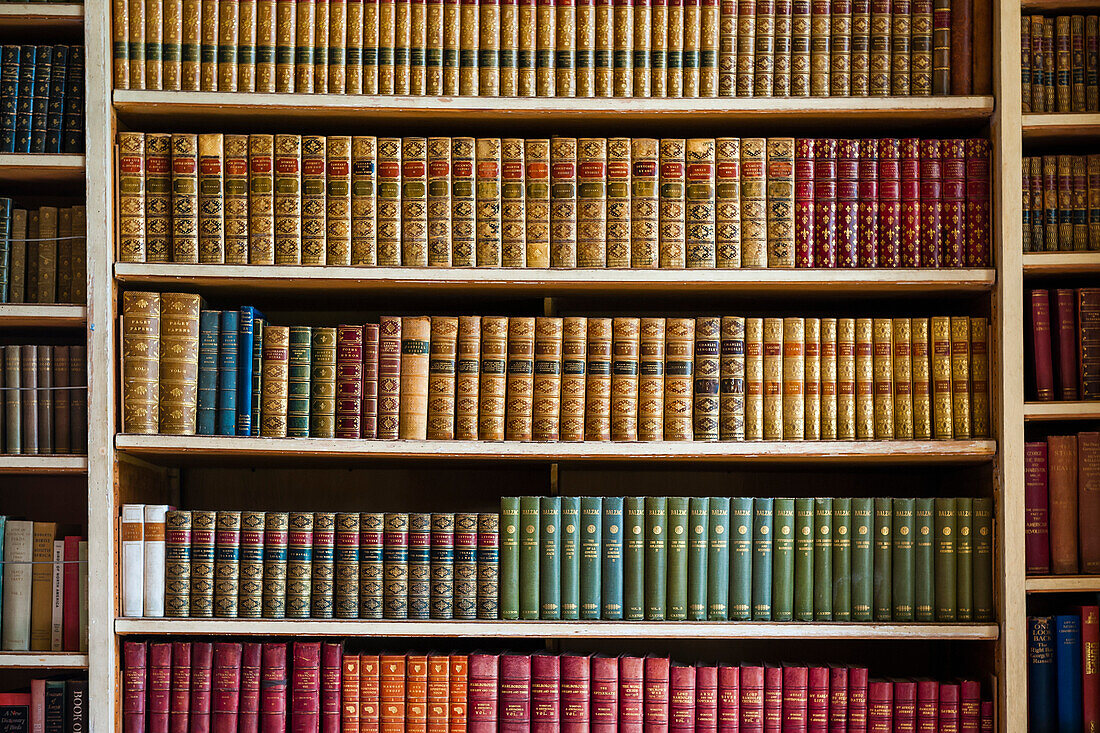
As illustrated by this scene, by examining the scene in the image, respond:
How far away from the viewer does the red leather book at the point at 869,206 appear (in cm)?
211

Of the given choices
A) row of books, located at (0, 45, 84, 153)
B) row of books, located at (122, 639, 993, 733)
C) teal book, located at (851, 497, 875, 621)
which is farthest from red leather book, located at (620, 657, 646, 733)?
row of books, located at (0, 45, 84, 153)

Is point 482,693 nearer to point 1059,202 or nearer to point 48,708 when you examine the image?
point 48,708

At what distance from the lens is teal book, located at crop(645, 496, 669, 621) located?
2.07 meters

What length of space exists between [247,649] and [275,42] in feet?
3.97

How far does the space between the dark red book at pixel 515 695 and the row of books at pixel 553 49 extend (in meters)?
1.14

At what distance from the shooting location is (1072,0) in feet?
6.99

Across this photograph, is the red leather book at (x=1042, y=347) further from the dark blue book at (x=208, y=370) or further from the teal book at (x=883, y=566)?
the dark blue book at (x=208, y=370)

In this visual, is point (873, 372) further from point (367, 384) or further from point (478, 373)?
point (367, 384)

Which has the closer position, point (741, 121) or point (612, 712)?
point (612, 712)

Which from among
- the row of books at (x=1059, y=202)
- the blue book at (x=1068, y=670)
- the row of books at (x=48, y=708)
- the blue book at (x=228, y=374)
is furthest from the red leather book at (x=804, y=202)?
the row of books at (x=48, y=708)

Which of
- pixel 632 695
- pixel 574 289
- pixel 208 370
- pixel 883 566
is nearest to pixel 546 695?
pixel 632 695

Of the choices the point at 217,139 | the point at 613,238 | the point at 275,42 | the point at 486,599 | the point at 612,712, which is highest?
the point at 275,42

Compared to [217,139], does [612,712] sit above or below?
below

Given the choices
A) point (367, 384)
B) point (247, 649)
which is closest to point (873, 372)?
point (367, 384)
